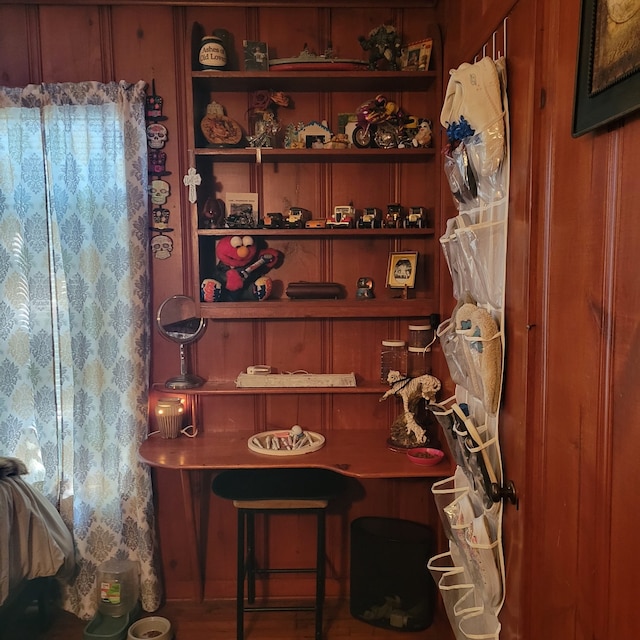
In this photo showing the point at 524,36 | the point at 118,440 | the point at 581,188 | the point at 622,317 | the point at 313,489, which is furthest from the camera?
the point at 118,440

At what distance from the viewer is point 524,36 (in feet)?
4.49

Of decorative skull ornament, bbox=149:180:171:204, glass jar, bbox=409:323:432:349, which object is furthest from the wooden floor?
decorative skull ornament, bbox=149:180:171:204

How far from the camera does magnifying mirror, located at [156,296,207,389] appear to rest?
2426mm

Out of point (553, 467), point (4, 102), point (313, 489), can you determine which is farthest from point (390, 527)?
point (4, 102)

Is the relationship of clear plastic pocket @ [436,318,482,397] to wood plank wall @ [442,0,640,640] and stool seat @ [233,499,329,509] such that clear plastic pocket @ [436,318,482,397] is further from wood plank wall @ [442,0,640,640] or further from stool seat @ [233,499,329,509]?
stool seat @ [233,499,329,509]

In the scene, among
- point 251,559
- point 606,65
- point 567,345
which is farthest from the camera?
point 251,559

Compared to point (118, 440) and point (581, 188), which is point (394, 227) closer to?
point (581, 188)

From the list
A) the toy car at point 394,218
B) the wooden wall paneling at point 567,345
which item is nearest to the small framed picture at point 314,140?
the toy car at point 394,218

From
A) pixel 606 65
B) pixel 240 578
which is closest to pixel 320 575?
pixel 240 578

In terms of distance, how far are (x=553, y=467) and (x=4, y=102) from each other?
2.33 meters

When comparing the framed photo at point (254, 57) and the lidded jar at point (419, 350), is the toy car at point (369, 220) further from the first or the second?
the framed photo at point (254, 57)

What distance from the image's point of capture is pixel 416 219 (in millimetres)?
2357

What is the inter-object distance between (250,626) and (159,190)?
1819 mm

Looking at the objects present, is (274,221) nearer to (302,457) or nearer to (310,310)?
(310,310)
